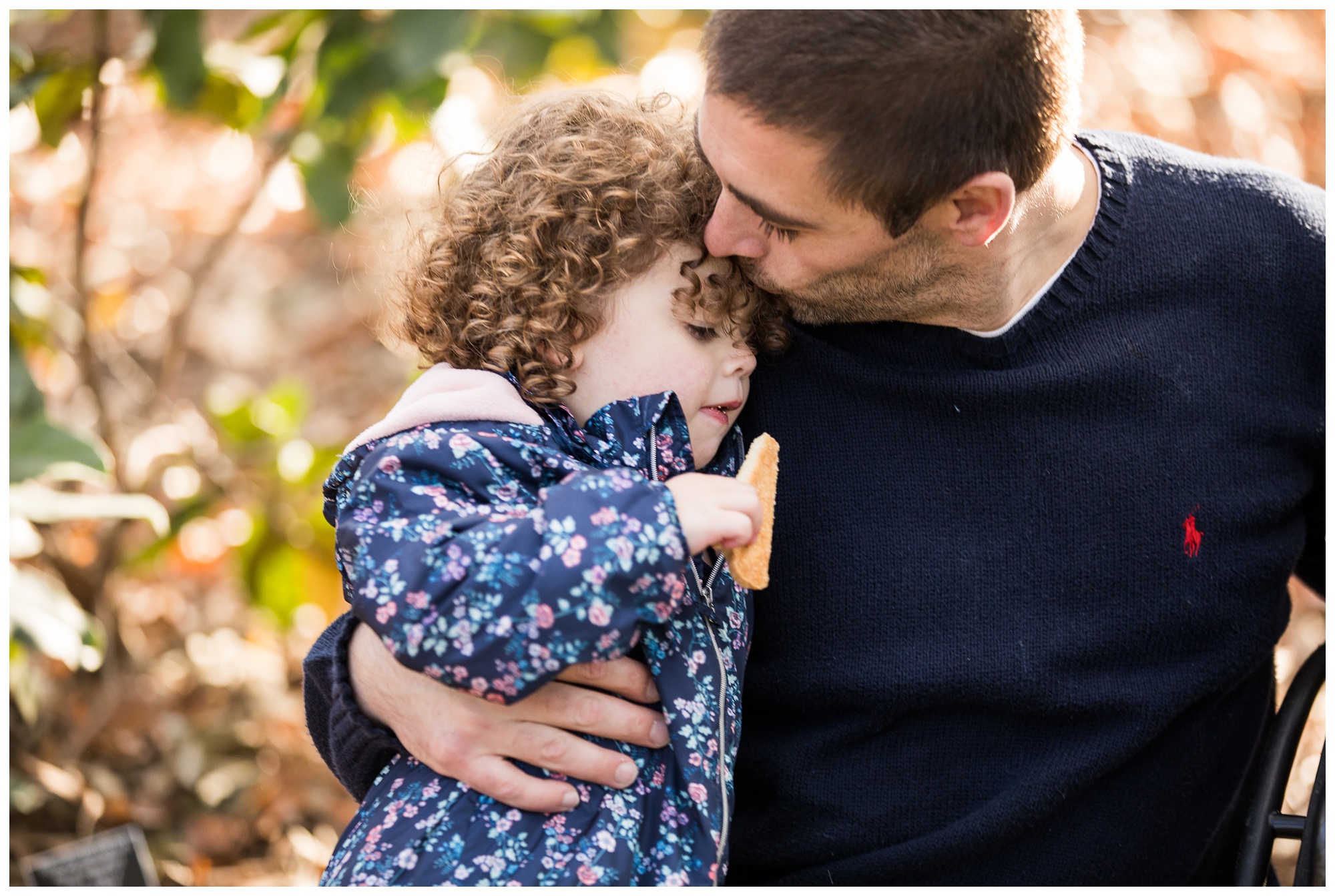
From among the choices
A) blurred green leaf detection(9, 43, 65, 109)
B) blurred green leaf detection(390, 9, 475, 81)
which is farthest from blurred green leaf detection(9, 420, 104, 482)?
blurred green leaf detection(390, 9, 475, 81)

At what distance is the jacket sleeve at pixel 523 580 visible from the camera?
1.18 metres

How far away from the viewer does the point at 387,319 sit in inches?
70.1

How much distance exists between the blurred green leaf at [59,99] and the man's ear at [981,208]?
1.90 m

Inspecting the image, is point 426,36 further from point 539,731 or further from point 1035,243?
point 539,731

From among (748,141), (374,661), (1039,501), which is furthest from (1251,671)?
(374,661)

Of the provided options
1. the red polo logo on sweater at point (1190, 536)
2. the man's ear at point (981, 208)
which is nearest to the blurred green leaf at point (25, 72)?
the man's ear at point (981, 208)

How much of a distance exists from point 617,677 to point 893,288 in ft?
2.18

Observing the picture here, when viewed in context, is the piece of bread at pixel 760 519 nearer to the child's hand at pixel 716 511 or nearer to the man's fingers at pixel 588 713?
the child's hand at pixel 716 511

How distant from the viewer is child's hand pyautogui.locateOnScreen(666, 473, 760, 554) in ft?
4.05

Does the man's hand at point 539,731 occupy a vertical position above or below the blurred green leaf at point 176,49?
below

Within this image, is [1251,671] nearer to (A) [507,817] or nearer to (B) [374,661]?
(A) [507,817]

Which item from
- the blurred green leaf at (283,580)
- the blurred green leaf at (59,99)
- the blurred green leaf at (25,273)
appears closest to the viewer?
the blurred green leaf at (25,273)

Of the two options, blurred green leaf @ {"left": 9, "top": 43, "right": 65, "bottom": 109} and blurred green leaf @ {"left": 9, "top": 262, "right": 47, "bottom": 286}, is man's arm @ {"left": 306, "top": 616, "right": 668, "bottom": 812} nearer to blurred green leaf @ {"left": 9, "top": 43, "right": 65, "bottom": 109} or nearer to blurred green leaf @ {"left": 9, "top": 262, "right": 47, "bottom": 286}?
blurred green leaf @ {"left": 9, "top": 262, "right": 47, "bottom": 286}

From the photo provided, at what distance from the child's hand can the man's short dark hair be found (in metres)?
0.42
